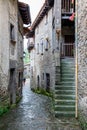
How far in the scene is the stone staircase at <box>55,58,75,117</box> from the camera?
10.9 meters

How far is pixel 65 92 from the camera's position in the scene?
39.1 ft

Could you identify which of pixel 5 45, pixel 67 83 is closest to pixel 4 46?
pixel 5 45

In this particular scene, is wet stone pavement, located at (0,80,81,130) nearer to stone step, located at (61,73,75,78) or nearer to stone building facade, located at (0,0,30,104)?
stone building facade, located at (0,0,30,104)

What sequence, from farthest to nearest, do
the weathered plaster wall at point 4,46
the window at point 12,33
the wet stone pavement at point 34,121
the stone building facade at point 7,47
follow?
the window at point 12,33, the stone building facade at point 7,47, the weathered plaster wall at point 4,46, the wet stone pavement at point 34,121

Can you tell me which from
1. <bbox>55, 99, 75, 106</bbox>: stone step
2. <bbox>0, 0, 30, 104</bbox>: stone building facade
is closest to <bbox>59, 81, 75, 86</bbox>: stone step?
<bbox>55, 99, 75, 106</bbox>: stone step

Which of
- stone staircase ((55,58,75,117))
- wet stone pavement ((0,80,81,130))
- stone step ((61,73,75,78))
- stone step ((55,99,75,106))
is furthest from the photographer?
stone step ((61,73,75,78))

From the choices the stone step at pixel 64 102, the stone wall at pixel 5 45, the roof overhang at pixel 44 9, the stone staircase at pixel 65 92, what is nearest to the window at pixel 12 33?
the stone wall at pixel 5 45

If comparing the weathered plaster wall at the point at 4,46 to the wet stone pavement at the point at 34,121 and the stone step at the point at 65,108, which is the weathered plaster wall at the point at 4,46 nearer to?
the wet stone pavement at the point at 34,121

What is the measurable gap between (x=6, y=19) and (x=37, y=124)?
578cm

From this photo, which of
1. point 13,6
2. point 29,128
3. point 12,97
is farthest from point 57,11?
point 29,128

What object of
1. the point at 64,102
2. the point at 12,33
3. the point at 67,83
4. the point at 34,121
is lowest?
the point at 34,121

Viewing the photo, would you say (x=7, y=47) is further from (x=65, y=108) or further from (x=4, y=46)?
(x=65, y=108)

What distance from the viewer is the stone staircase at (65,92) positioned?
10.9 m

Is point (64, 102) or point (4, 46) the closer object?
point (64, 102)
